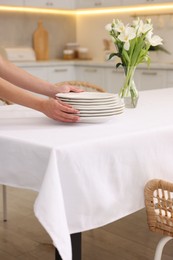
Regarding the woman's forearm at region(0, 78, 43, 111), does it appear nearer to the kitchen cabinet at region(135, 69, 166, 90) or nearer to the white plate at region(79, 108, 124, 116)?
the white plate at region(79, 108, 124, 116)

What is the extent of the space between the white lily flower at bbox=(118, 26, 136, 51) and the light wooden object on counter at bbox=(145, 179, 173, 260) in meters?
0.62

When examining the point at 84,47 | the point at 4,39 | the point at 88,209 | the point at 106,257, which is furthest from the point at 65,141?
the point at 84,47

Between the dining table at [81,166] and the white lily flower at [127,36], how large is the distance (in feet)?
1.17

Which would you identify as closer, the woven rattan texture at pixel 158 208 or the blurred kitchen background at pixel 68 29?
the woven rattan texture at pixel 158 208

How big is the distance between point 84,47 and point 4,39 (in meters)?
1.16

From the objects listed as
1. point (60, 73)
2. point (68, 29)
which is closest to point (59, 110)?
point (60, 73)

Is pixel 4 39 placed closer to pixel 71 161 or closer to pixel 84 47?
pixel 84 47

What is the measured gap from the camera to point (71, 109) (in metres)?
1.57

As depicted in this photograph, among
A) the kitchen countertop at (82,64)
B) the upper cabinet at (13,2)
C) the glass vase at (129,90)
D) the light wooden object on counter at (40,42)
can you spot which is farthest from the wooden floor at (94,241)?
the light wooden object on counter at (40,42)

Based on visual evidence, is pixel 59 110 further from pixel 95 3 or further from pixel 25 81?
pixel 95 3

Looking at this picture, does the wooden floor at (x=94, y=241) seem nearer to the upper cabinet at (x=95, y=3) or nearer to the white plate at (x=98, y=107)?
the white plate at (x=98, y=107)

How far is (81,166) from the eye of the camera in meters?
1.35

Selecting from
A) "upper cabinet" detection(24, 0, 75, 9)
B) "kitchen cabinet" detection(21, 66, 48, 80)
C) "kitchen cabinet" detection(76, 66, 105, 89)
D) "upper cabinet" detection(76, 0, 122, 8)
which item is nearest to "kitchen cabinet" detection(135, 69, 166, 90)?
"kitchen cabinet" detection(76, 66, 105, 89)

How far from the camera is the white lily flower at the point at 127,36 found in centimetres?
184
